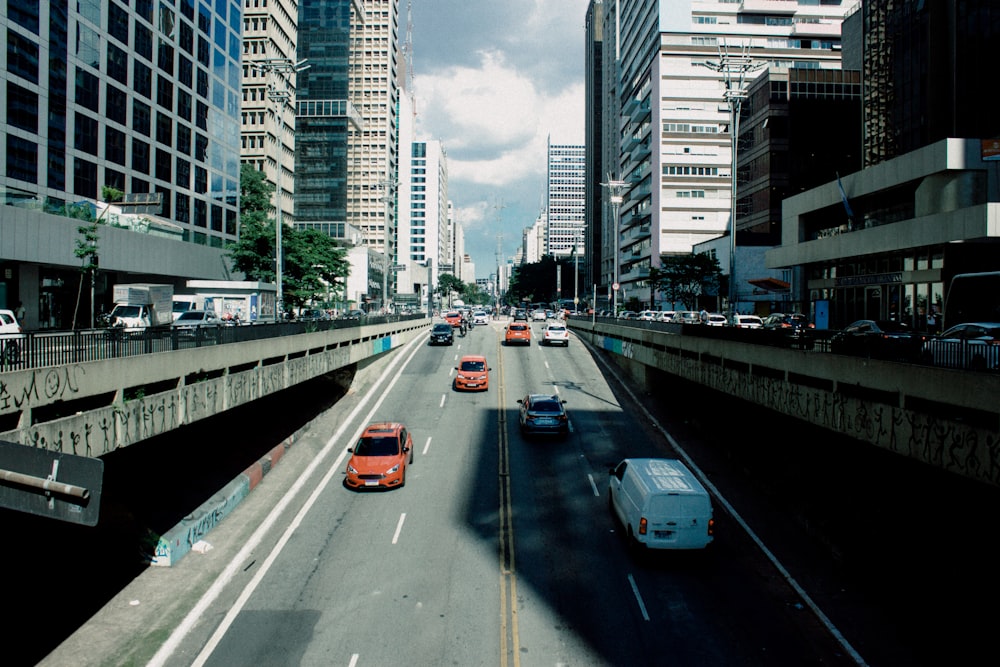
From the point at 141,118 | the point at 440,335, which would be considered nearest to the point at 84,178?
the point at 141,118

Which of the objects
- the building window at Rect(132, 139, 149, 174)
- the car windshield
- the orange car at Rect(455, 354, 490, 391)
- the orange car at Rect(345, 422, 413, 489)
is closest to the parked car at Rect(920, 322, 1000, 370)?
the orange car at Rect(345, 422, 413, 489)

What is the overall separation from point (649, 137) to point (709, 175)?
10.5 metres

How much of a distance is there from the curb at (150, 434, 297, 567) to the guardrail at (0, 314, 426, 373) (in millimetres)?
4868

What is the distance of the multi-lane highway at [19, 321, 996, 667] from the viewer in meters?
13.5

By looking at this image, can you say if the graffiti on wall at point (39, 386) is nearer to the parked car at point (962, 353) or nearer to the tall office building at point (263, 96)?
the parked car at point (962, 353)

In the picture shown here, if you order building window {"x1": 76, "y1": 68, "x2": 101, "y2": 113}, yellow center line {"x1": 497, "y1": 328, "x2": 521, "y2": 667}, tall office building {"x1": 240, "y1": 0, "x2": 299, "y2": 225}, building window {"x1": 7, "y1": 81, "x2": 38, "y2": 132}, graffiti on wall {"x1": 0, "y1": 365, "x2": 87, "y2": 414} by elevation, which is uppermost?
tall office building {"x1": 240, "y1": 0, "x2": 299, "y2": 225}

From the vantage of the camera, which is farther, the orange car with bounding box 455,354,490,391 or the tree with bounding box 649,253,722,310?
the tree with bounding box 649,253,722,310

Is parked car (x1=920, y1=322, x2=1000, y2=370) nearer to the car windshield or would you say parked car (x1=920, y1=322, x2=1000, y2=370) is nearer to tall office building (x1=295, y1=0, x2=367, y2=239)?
→ the car windshield

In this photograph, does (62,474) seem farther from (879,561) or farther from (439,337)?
(439,337)

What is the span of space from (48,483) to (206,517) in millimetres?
11534

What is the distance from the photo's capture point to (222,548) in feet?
62.2

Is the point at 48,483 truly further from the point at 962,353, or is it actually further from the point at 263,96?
the point at 263,96

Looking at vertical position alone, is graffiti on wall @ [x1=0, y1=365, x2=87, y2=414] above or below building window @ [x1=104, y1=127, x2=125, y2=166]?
below

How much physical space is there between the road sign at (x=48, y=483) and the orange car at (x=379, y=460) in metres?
14.2
